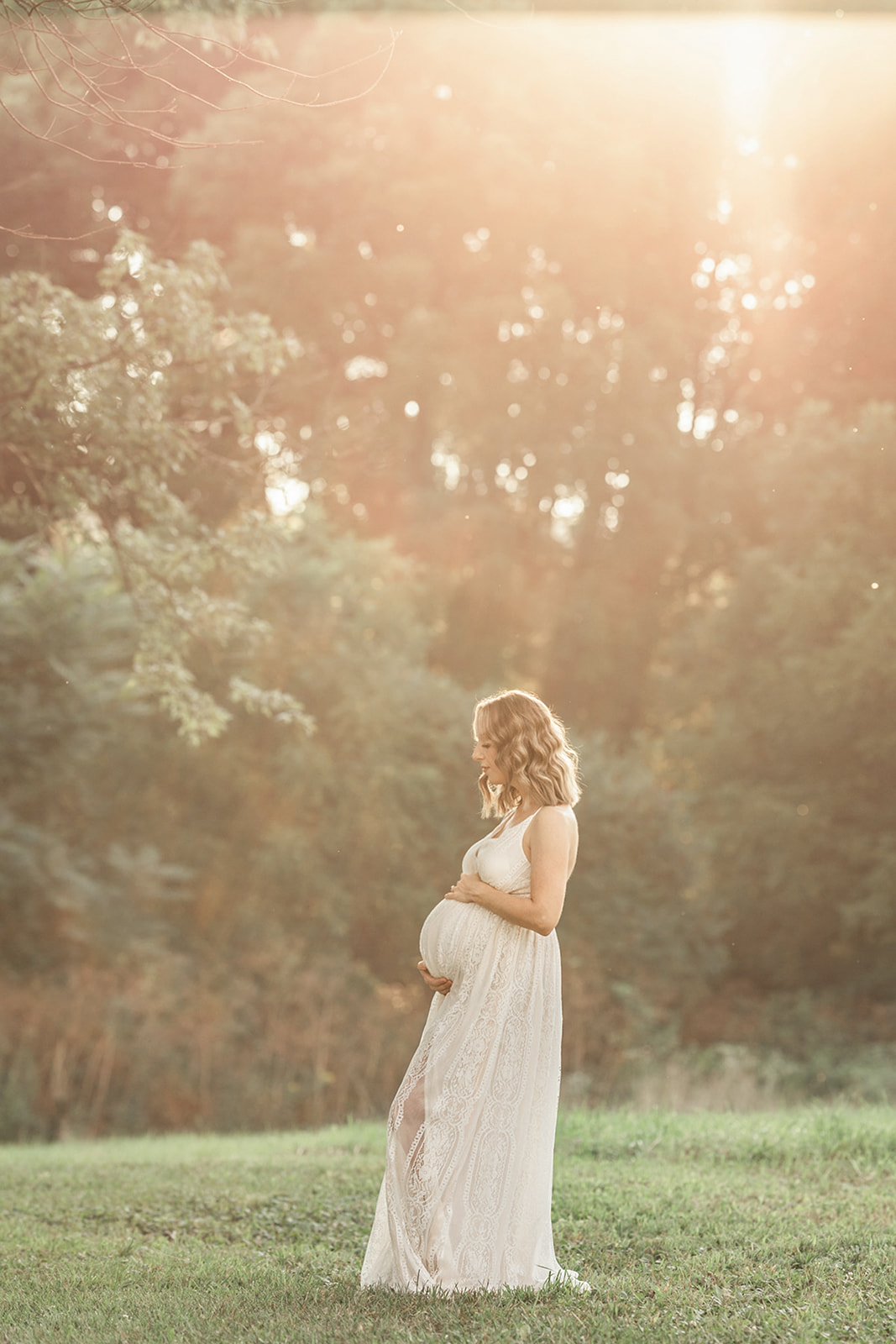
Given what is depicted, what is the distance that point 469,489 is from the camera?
1075 inches

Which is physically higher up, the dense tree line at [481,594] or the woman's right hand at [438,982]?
the dense tree line at [481,594]

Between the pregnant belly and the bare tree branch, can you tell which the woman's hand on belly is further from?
the bare tree branch

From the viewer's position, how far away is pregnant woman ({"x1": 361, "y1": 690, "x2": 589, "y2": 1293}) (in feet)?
14.7

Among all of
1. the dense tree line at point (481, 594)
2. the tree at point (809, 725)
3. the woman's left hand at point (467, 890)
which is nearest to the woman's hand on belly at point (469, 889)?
the woman's left hand at point (467, 890)

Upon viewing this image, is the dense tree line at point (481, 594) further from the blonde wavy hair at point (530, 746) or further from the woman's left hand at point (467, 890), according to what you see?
the woman's left hand at point (467, 890)

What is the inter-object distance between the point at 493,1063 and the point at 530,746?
110 cm

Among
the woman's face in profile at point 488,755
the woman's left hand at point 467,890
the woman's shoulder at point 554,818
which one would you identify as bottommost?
the woman's left hand at point 467,890

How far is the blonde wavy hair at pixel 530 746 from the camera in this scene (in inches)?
182

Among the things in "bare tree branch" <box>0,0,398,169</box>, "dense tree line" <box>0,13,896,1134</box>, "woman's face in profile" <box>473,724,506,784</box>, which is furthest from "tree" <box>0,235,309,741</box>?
"woman's face in profile" <box>473,724,506,784</box>

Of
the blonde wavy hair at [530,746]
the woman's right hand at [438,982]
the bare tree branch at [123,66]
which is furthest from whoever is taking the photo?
the bare tree branch at [123,66]

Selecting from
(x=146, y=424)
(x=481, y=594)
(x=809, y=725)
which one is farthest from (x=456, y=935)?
(x=481, y=594)

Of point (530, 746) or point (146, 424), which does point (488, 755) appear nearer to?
point (530, 746)

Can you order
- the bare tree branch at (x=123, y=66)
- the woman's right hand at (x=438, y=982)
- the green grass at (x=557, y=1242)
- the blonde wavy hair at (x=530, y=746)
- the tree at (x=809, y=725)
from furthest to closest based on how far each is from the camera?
Result: the tree at (x=809, y=725), the bare tree branch at (x=123, y=66), the woman's right hand at (x=438, y=982), the blonde wavy hair at (x=530, y=746), the green grass at (x=557, y=1242)

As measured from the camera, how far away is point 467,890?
15.0 ft
